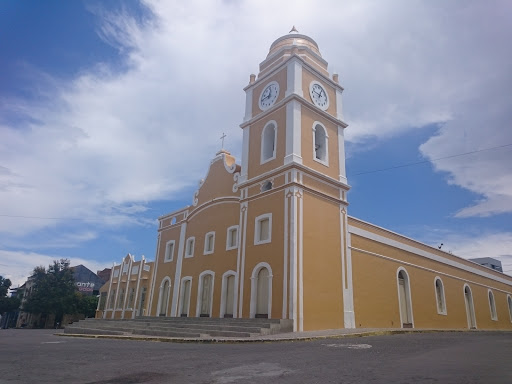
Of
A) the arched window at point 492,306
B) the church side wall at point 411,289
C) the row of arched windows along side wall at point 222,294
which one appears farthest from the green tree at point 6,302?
the arched window at point 492,306

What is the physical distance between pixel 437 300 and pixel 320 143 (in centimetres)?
1313

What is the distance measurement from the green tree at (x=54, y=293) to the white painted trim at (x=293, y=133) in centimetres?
2974

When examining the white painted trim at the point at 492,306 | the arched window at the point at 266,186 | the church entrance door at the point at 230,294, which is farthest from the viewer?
the white painted trim at the point at 492,306

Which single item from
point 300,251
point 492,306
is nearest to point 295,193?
point 300,251

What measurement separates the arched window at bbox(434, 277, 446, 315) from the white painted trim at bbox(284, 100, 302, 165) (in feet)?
46.6

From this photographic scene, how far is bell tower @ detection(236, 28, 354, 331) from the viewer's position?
51.9ft

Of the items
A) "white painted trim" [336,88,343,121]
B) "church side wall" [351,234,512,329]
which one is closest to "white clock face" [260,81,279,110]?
"white painted trim" [336,88,343,121]

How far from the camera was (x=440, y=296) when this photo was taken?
2461cm

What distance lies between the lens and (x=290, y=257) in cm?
1559

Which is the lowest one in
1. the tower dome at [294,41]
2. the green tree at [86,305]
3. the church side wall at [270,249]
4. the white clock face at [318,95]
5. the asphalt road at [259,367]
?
the asphalt road at [259,367]

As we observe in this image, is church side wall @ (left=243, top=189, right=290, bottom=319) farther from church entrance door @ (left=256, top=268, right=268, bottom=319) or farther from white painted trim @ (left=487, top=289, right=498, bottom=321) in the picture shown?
white painted trim @ (left=487, top=289, right=498, bottom=321)

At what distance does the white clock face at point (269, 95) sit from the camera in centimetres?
1973

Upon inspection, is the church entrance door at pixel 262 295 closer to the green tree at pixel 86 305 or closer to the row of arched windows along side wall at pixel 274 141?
the row of arched windows along side wall at pixel 274 141

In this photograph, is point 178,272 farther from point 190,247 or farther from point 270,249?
point 270,249
